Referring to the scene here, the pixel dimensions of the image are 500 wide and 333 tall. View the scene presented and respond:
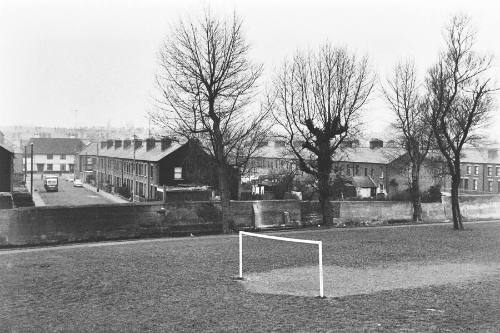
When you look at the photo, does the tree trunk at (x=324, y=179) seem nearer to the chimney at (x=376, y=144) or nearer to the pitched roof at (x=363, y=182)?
the pitched roof at (x=363, y=182)

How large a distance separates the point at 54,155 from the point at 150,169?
205 ft

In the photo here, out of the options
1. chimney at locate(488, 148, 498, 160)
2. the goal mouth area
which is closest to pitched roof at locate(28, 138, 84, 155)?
chimney at locate(488, 148, 498, 160)

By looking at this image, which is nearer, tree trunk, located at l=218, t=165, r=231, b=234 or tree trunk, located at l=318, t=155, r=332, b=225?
tree trunk, located at l=218, t=165, r=231, b=234

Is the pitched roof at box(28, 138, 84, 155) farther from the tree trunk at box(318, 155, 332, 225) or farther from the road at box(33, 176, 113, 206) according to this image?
the tree trunk at box(318, 155, 332, 225)

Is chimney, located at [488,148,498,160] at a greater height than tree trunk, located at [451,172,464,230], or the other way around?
chimney, located at [488,148,498,160]

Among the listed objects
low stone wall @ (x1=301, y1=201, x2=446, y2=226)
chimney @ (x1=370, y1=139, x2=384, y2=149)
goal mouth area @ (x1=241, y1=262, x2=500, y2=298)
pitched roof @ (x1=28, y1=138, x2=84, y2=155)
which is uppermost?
pitched roof @ (x1=28, y1=138, x2=84, y2=155)

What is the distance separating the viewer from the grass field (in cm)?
964

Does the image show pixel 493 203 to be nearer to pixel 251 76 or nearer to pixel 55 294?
pixel 251 76

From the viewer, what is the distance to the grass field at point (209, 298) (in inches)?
380

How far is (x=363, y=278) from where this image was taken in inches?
570

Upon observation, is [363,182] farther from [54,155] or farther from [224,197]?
[54,155]

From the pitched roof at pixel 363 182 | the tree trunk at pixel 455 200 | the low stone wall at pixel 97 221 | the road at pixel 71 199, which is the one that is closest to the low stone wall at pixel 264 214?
the low stone wall at pixel 97 221

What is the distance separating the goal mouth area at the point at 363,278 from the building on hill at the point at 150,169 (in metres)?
31.7

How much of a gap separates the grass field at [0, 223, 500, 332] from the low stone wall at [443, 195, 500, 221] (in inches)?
967
